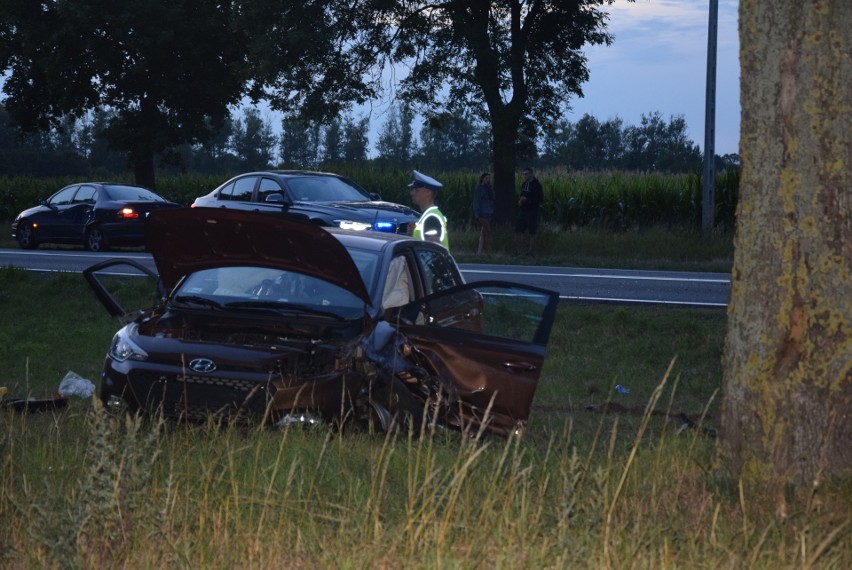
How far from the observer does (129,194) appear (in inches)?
1069

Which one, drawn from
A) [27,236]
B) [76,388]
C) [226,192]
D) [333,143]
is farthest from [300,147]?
[76,388]

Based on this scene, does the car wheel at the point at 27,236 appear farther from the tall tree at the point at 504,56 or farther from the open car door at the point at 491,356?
the open car door at the point at 491,356

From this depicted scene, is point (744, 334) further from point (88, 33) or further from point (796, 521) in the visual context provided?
point (88, 33)

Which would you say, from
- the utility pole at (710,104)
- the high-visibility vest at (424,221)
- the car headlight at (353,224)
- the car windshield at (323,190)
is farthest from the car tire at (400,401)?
the utility pole at (710,104)

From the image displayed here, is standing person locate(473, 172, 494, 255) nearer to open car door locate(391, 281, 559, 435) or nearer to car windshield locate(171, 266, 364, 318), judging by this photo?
car windshield locate(171, 266, 364, 318)

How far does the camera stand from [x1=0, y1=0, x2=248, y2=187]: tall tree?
41.3 metres

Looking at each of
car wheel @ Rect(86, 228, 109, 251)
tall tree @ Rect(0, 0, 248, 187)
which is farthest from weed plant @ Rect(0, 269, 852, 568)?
tall tree @ Rect(0, 0, 248, 187)

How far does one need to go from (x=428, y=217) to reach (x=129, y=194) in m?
18.7

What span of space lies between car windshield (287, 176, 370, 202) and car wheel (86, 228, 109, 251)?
8465 mm

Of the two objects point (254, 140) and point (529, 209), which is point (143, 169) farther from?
point (254, 140)

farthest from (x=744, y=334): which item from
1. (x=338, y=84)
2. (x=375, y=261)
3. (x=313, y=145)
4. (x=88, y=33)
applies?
(x=313, y=145)

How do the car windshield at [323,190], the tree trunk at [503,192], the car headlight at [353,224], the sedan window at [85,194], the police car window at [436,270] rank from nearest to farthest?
the police car window at [436,270] → the car headlight at [353,224] → the car windshield at [323,190] → the sedan window at [85,194] → the tree trunk at [503,192]

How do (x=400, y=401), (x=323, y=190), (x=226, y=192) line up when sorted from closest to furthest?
(x=400, y=401), (x=323, y=190), (x=226, y=192)

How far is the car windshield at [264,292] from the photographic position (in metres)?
7.73
